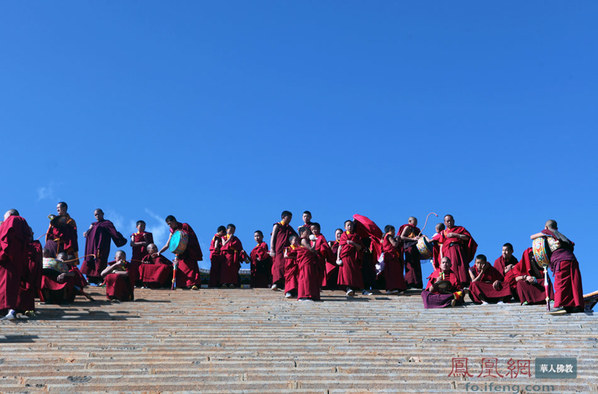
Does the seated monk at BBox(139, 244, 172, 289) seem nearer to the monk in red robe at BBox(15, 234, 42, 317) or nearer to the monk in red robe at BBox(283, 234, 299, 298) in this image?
the monk in red robe at BBox(283, 234, 299, 298)

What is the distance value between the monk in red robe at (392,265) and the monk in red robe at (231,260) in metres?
3.50

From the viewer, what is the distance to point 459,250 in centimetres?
1334

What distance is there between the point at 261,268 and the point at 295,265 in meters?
3.17

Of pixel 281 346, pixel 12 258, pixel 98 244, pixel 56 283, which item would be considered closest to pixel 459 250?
pixel 281 346

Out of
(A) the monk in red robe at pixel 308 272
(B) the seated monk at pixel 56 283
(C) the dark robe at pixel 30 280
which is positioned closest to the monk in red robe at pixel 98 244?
(B) the seated monk at pixel 56 283

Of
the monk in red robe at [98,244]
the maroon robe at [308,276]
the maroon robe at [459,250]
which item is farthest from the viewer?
the monk in red robe at [98,244]

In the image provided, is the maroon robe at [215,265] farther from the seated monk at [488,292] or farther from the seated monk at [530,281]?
the seated monk at [530,281]

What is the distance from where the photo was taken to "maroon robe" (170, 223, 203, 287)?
14203 millimetres

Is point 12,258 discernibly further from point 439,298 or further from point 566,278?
point 566,278

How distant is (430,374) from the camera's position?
693 centimetres

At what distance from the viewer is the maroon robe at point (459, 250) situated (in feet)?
43.4

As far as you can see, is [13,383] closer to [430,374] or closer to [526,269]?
[430,374]

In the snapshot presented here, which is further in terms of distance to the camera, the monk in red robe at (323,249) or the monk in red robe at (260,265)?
the monk in red robe at (260,265)

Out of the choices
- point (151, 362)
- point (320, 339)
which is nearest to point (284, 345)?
point (320, 339)
